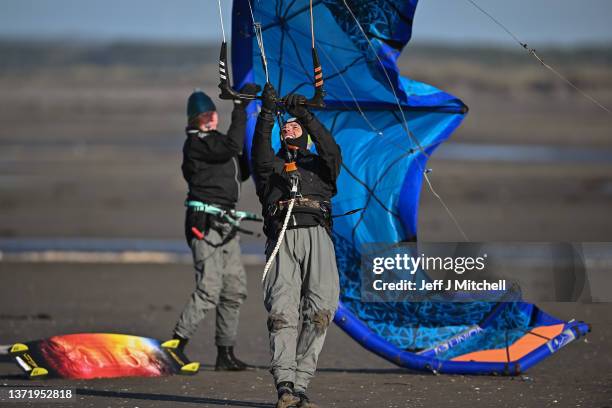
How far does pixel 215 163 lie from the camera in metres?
9.72

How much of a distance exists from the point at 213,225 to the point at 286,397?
2.28 m

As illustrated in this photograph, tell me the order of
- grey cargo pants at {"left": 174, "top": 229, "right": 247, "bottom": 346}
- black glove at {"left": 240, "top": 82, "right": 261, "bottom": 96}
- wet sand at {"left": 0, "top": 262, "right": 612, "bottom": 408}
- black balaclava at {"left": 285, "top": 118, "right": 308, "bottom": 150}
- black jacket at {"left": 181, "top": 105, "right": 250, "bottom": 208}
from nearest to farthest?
1. black balaclava at {"left": 285, "top": 118, "right": 308, "bottom": 150}
2. wet sand at {"left": 0, "top": 262, "right": 612, "bottom": 408}
3. black glove at {"left": 240, "top": 82, "right": 261, "bottom": 96}
4. black jacket at {"left": 181, "top": 105, "right": 250, "bottom": 208}
5. grey cargo pants at {"left": 174, "top": 229, "right": 247, "bottom": 346}

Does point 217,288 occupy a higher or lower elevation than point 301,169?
lower

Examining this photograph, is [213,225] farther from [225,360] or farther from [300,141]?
[300,141]

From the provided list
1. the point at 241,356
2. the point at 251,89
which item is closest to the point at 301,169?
the point at 251,89

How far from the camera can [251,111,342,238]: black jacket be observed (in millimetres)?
8084

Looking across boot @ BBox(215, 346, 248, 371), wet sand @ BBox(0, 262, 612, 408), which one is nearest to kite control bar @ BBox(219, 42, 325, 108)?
wet sand @ BBox(0, 262, 612, 408)

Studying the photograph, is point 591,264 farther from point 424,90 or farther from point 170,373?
point 170,373

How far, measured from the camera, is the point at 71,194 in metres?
23.1

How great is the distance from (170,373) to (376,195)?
2085mm

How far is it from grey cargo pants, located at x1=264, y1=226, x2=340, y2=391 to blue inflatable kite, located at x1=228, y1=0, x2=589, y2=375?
175 centimetres

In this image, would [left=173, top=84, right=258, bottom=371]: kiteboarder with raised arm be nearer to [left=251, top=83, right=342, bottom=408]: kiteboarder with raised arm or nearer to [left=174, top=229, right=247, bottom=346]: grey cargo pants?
[left=174, top=229, right=247, bottom=346]: grey cargo pants

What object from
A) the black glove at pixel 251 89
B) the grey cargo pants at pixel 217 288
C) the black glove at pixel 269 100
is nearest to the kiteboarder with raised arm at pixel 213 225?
the grey cargo pants at pixel 217 288

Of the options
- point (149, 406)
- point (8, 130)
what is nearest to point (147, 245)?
point (149, 406)
